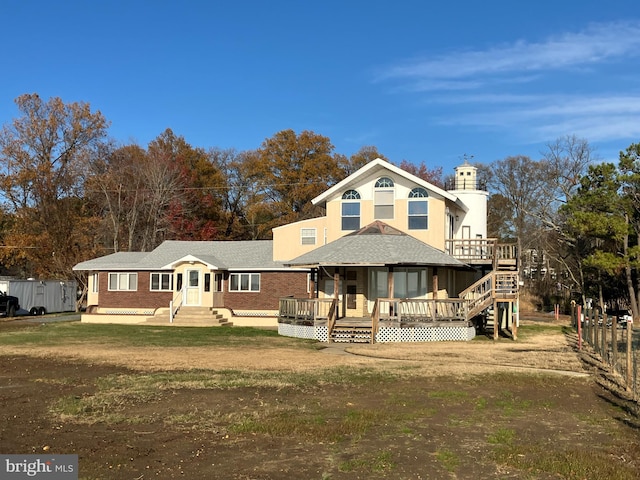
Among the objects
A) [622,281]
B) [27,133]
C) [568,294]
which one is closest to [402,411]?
[622,281]

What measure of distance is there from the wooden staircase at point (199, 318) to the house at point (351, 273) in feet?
0.19

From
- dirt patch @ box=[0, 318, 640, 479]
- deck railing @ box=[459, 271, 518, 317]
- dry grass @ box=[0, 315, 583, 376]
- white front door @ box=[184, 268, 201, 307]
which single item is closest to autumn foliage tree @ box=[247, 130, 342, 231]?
white front door @ box=[184, 268, 201, 307]

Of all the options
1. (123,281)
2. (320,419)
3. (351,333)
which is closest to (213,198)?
(123,281)

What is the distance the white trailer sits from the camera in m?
40.6

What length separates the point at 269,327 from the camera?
32.3m

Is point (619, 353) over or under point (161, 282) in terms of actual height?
under

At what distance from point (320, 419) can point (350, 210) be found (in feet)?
70.9

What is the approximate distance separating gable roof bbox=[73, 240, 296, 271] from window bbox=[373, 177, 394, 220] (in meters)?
6.56

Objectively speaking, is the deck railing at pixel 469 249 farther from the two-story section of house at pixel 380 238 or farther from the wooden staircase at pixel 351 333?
the wooden staircase at pixel 351 333

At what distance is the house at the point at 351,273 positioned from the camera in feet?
82.1

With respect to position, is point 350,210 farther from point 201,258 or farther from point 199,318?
point 199,318

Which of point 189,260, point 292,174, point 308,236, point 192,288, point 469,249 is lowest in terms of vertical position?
point 192,288

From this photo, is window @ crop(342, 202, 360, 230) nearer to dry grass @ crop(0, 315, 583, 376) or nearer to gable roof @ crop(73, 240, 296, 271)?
gable roof @ crop(73, 240, 296, 271)

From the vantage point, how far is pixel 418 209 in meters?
30.2
